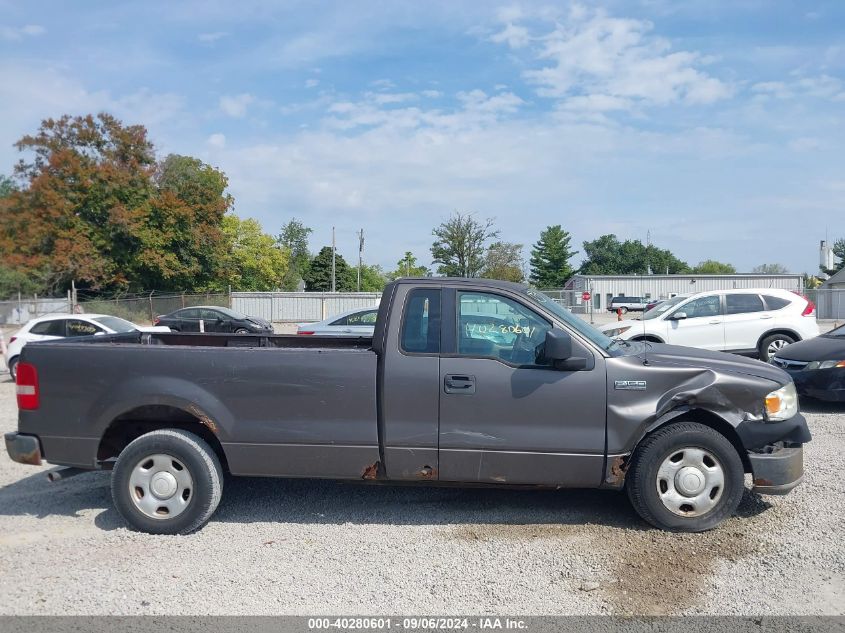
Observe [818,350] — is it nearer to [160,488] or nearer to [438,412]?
[438,412]

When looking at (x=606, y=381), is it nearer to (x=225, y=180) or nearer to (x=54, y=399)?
(x=54, y=399)

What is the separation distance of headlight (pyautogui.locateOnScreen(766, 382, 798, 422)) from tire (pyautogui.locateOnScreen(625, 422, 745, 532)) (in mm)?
404

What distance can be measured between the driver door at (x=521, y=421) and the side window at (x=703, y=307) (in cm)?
979

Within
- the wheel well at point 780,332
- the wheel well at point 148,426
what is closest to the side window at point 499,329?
the wheel well at point 148,426

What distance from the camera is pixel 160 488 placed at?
5055 mm

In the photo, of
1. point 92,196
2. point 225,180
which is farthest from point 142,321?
point 225,180

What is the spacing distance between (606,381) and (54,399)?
4.09 m

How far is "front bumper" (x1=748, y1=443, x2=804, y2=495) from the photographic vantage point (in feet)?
16.0

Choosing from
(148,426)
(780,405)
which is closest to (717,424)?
(780,405)

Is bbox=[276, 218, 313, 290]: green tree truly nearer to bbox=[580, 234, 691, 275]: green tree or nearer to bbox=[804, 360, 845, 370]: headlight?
bbox=[580, 234, 691, 275]: green tree

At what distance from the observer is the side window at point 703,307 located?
539 inches

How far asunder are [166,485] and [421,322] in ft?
7.34

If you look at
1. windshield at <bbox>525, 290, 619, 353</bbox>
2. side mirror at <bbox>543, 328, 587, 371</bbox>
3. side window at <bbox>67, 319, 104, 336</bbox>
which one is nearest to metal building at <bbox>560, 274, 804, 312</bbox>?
side window at <bbox>67, 319, 104, 336</bbox>

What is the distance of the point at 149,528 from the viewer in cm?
504
